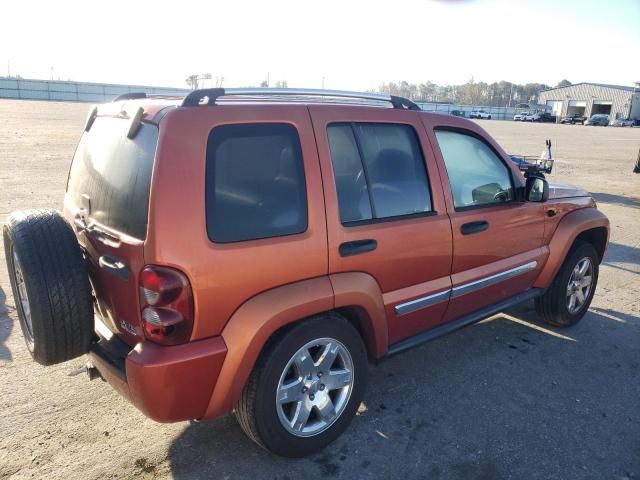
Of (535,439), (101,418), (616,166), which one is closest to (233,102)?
(101,418)

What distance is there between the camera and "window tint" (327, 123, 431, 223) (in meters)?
2.80

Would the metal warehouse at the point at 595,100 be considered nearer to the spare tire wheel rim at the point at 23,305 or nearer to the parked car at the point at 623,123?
the parked car at the point at 623,123

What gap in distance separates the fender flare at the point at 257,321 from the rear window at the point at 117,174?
602 mm

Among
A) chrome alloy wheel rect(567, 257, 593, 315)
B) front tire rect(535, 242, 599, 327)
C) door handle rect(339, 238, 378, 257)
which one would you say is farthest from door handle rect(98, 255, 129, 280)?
chrome alloy wheel rect(567, 257, 593, 315)

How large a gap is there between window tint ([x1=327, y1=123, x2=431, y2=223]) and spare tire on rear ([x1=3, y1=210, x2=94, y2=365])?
1.38m

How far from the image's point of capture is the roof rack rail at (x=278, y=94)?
7.88 feet

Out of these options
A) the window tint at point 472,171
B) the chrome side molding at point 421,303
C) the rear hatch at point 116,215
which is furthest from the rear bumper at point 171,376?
the window tint at point 472,171

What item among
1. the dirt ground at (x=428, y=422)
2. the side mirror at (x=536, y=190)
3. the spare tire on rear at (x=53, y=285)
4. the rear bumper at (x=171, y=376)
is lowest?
the dirt ground at (x=428, y=422)

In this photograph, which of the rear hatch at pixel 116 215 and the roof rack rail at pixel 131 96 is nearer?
the rear hatch at pixel 116 215

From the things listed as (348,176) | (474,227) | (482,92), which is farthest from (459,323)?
(482,92)

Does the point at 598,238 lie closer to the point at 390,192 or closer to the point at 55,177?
the point at 390,192

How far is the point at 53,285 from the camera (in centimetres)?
240

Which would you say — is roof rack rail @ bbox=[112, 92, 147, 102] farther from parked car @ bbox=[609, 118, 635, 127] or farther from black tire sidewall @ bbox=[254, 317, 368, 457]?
parked car @ bbox=[609, 118, 635, 127]

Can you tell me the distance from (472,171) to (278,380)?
6.76 feet
